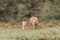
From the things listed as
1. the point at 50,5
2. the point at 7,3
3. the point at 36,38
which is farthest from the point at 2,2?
the point at 36,38

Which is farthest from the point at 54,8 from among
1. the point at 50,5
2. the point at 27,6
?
the point at 27,6

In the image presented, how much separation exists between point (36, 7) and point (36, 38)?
852 cm

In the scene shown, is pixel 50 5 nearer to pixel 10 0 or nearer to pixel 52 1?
pixel 52 1

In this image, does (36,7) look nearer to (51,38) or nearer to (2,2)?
(2,2)

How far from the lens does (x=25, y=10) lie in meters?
18.9

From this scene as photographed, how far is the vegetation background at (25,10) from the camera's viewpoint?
18.7 meters

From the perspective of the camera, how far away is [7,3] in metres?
19.0

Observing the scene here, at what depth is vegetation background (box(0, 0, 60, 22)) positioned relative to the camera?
61.4ft

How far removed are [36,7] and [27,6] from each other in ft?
2.79

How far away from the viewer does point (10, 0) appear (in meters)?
19.1

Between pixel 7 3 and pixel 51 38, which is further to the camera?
pixel 7 3

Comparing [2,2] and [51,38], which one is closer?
[51,38]

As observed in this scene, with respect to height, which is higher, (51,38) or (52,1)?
(52,1)

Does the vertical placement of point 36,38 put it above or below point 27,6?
below
